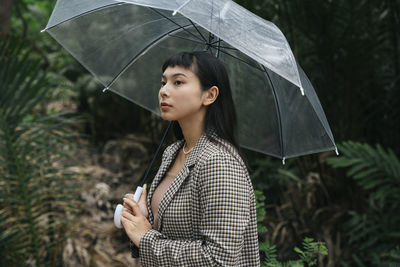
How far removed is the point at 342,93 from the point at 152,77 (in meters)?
2.57

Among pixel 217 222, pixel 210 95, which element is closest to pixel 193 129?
pixel 210 95

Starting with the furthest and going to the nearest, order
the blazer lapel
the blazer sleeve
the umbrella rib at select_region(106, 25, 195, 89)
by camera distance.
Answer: the umbrella rib at select_region(106, 25, 195, 89), the blazer lapel, the blazer sleeve

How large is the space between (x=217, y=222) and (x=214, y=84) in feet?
2.05

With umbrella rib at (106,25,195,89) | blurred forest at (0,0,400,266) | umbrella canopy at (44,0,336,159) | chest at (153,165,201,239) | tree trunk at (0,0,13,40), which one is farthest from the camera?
tree trunk at (0,0,13,40)

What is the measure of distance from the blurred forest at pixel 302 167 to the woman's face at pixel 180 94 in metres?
1.61

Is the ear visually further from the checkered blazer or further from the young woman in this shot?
the checkered blazer

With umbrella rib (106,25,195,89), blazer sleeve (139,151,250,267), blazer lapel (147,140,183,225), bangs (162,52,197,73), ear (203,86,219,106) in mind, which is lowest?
blazer sleeve (139,151,250,267)

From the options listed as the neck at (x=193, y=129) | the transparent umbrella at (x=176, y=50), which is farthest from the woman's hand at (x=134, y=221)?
the transparent umbrella at (x=176, y=50)

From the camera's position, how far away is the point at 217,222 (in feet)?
4.65

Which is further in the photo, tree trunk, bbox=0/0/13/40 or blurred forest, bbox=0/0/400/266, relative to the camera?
tree trunk, bbox=0/0/13/40

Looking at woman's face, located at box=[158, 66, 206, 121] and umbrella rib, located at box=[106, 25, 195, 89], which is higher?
umbrella rib, located at box=[106, 25, 195, 89]

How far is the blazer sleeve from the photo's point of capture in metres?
1.42

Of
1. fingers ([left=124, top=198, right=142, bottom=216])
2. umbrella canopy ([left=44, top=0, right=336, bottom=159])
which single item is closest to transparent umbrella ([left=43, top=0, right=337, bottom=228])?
Answer: umbrella canopy ([left=44, top=0, right=336, bottom=159])

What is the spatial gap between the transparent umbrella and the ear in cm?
26
